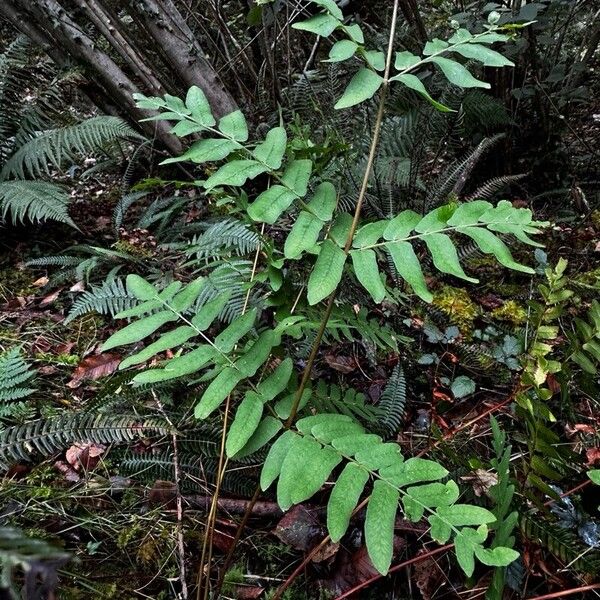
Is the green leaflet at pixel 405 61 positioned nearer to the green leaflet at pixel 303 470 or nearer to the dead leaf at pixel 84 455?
the green leaflet at pixel 303 470

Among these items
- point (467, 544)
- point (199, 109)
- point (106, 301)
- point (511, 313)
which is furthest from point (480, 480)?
point (106, 301)

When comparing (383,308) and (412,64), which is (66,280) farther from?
(412,64)

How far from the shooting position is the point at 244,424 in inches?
43.9

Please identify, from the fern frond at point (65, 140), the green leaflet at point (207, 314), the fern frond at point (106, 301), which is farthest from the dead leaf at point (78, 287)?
the green leaflet at point (207, 314)

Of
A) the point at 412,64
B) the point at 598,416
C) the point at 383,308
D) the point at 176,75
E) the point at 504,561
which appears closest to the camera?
the point at 504,561

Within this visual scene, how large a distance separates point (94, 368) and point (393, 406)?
1239 mm

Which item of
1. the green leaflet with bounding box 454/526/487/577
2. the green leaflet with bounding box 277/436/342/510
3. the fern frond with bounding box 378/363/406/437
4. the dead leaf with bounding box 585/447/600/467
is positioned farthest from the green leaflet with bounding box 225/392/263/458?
the dead leaf with bounding box 585/447/600/467

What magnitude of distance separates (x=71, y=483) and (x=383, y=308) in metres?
1.41

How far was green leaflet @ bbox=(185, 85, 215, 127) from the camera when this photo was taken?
1.19 meters

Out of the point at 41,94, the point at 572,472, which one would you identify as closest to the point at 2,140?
the point at 41,94

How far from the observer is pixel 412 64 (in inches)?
42.7

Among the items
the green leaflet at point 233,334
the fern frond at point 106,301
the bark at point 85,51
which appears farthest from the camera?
the bark at point 85,51

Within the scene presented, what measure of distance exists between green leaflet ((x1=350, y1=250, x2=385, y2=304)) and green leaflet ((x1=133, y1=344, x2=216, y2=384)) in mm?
406

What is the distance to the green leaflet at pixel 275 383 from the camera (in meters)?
1.18
